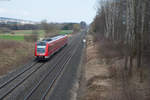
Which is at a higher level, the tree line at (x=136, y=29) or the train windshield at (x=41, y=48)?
the tree line at (x=136, y=29)

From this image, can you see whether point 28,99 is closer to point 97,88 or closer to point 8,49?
point 97,88

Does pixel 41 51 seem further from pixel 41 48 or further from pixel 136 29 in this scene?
pixel 136 29

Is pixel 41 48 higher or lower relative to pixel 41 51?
higher

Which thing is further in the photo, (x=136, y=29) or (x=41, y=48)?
(x=41, y=48)

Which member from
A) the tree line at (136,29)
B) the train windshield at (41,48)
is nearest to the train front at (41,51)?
the train windshield at (41,48)

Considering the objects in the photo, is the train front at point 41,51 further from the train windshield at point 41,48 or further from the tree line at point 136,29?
the tree line at point 136,29

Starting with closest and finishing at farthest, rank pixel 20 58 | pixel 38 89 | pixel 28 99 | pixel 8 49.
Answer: pixel 28 99 → pixel 38 89 → pixel 20 58 → pixel 8 49

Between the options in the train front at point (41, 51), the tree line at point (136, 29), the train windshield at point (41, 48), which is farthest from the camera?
the train windshield at point (41, 48)

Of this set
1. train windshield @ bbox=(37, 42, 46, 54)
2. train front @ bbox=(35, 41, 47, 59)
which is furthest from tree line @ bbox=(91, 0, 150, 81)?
train windshield @ bbox=(37, 42, 46, 54)

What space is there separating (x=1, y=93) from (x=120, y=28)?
3255cm

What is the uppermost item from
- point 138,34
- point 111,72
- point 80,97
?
point 138,34

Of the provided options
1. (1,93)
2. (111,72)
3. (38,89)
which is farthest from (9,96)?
(111,72)

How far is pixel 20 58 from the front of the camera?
86.0ft

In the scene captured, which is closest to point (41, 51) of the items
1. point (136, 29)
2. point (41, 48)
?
point (41, 48)
